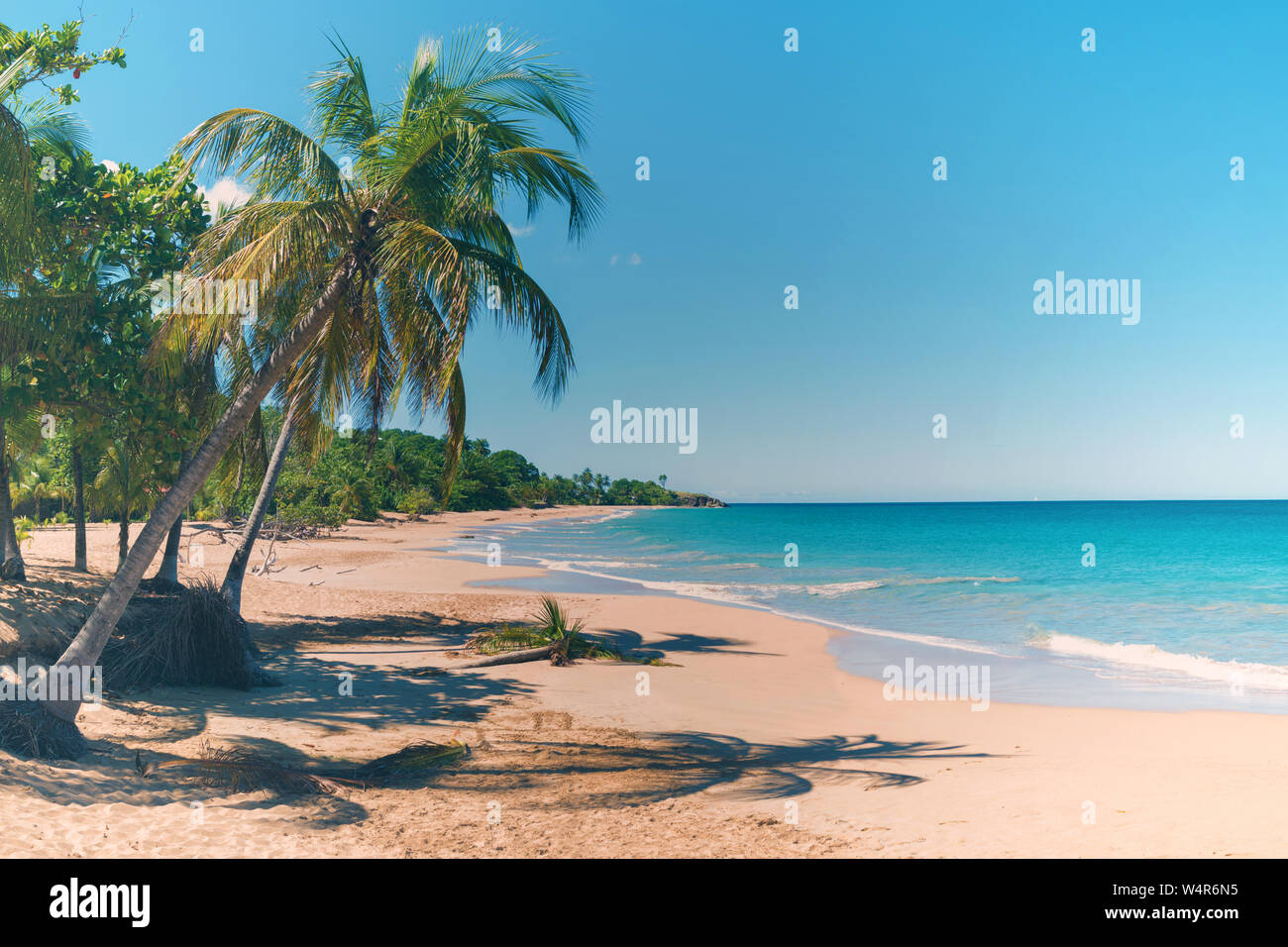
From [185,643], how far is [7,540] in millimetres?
4125

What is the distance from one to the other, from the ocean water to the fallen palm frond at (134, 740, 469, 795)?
8.86 m

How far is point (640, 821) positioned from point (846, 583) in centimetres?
2430

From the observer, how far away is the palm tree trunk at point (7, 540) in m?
9.35

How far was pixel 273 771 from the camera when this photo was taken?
19.1 feet

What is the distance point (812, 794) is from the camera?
6.47 metres

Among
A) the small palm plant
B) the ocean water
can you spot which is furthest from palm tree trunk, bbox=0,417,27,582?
the ocean water

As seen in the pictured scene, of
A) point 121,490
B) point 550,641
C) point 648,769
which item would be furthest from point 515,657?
point 121,490

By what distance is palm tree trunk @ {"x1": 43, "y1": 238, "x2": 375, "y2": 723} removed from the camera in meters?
6.36

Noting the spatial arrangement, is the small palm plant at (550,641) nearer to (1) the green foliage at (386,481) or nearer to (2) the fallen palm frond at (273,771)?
(1) the green foliage at (386,481)

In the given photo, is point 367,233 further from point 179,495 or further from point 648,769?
point 648,769

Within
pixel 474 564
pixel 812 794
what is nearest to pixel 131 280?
pixel 812 794

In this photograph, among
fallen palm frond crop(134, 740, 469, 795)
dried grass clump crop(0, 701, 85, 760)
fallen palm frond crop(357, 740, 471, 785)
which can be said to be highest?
dried grass clump crop(0, 701, 85, 760)

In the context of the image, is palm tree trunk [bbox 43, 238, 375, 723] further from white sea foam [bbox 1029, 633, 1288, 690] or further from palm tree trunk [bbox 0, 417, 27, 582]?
white sea foam [bbox 1029, 633, 1288, 690]

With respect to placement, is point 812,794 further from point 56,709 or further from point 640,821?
point 56,709
